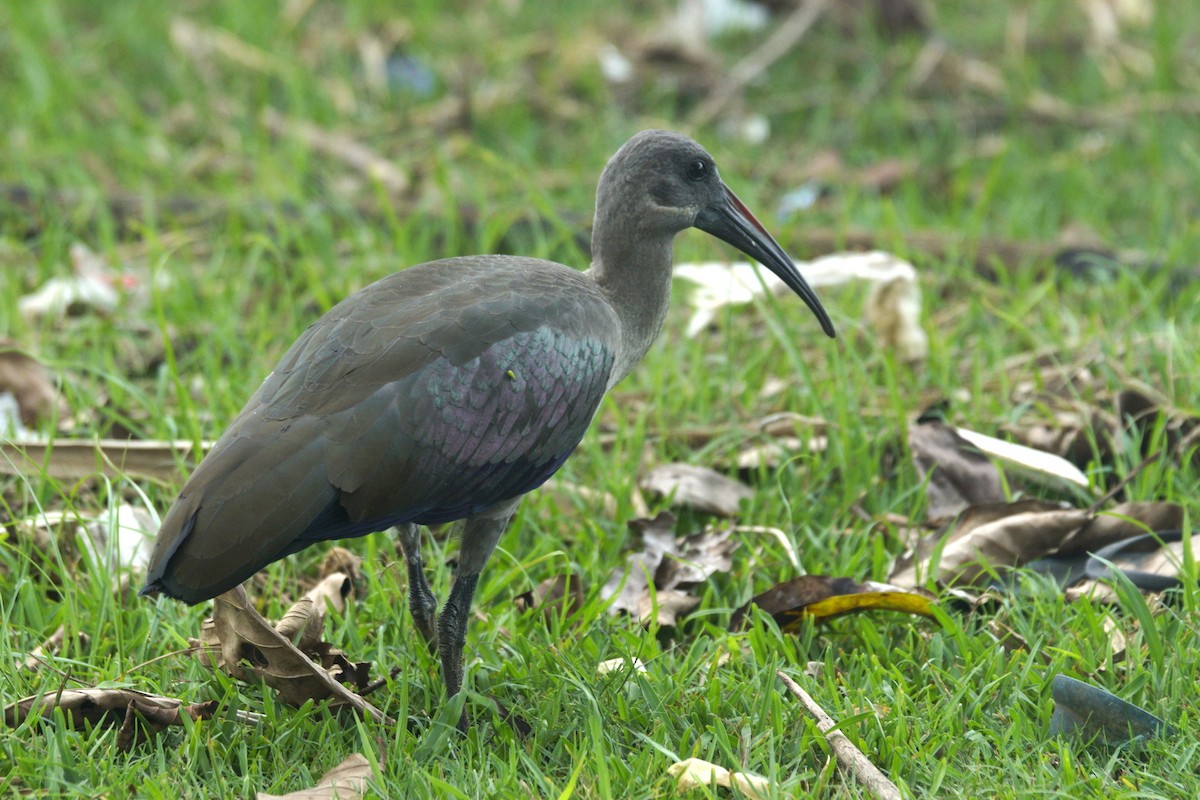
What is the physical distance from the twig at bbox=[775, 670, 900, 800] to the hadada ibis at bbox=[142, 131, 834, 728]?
0.78 m

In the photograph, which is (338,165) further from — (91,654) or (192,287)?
(91,654)

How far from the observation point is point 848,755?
310 centimetres

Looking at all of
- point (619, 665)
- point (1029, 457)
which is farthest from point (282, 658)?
point (1029, 457)

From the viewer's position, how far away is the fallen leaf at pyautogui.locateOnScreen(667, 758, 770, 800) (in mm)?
3010

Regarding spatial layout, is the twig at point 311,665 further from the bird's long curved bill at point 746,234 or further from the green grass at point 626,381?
the bird's long curved bill at point 746,234

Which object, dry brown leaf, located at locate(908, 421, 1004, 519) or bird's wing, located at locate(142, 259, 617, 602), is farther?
dry brown leaf, located at locate(908, 421, 1004, 519)

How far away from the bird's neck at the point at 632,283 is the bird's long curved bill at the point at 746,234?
197 millimetres

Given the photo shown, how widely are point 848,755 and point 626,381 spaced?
7.63ft

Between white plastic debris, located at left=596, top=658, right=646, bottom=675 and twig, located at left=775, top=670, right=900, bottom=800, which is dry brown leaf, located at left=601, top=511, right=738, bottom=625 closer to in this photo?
white plastic debris, located at left=596, top=658, right=646, bottom=675

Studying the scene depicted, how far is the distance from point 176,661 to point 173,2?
5727 millimetres

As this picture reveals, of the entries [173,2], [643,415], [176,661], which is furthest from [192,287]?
[173,2]

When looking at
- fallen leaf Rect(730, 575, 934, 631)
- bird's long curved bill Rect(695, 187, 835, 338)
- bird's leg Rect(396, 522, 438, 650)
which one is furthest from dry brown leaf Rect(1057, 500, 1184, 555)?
bird's leg Rect(396, 522, 438, 650)

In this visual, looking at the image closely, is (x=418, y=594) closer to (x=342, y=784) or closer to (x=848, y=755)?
(x=342, y=784)

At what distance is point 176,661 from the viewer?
11.8ft
